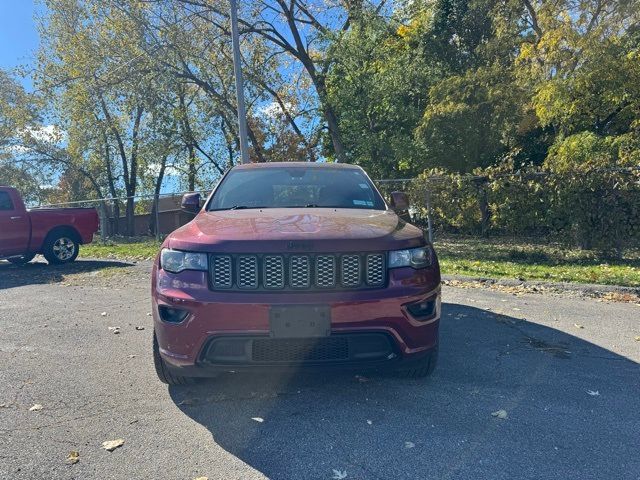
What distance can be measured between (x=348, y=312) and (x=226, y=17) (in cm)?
1589

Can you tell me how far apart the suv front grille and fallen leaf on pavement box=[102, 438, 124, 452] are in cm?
108

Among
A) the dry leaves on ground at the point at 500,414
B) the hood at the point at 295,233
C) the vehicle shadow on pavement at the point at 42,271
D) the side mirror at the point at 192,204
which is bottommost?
the vehicle shadow on pavement at the point at 42,271

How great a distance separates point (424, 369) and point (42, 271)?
9.90 metres

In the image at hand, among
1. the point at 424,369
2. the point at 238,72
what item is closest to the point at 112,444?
the point at 424,369

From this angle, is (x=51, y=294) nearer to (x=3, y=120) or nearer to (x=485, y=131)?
(x=485, y=131)

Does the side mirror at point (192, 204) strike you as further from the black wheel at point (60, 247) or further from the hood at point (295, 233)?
the black wheel at point (60, 247)

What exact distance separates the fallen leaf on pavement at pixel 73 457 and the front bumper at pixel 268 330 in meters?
0.75

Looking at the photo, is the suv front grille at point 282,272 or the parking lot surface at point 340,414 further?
the suv front grille at point 282,272

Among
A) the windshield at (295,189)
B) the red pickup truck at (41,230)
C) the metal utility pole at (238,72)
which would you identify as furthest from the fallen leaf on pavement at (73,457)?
the metal utility pole at (238,72)

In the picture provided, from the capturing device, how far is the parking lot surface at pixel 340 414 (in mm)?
2795

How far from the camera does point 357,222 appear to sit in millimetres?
3744

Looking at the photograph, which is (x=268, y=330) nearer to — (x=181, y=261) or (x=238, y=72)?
(x=181, y=261)

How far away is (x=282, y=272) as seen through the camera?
330 centimetres

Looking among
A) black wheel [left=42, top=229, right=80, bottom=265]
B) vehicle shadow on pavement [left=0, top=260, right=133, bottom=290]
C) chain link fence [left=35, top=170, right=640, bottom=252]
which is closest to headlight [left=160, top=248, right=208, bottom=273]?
chain link fence [left=35, top=170, right=640, bottom=252]
